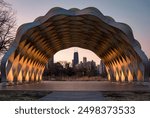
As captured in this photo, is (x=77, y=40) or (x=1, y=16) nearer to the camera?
(x=1, y=16)

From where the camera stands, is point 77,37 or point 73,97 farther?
point 77,37

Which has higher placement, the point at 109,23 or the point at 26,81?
the point at 109,23

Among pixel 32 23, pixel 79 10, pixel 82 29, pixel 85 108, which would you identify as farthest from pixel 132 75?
pixel 85 108

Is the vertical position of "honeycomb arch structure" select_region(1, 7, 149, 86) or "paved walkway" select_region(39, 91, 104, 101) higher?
"honeycomb arch structure" select_region(1, 7, 149, 86)

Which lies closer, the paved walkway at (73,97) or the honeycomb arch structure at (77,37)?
the paved walkway at (73,97)

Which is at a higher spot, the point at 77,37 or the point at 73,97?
the point at 77,37

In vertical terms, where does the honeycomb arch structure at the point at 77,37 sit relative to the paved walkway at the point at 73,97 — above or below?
above

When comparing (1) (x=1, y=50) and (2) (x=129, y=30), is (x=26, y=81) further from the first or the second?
(2) (x=129, y=30)

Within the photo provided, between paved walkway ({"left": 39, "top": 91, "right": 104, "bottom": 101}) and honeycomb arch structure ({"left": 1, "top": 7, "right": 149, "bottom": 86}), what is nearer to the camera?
paved walkway ({"left": 39, "top": 91, "right": 104, "bottom": 101})

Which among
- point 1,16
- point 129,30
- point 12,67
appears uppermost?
point 1,16

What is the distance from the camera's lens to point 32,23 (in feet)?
114

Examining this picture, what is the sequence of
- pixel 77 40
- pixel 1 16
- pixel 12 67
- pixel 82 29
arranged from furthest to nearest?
1. pixel 77 40
2. pixel 82 29
3. pixel 12 67
4. pixel 1 16

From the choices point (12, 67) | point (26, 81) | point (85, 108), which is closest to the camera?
point (85, 108)

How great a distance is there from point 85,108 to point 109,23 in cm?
2306
